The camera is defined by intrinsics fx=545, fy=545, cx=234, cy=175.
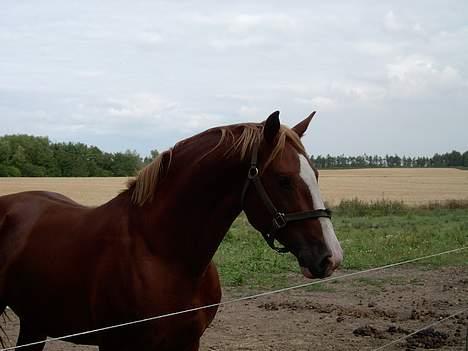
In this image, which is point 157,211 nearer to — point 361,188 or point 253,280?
point 253,280

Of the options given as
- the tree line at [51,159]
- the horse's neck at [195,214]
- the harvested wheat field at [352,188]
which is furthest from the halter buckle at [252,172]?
the tree line at [51,159]

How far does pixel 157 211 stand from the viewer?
3199 millimetres

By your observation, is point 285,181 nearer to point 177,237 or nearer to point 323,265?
point 323,265

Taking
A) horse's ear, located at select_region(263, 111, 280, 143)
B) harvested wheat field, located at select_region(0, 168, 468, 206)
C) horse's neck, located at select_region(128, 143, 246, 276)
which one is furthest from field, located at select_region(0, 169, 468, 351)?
harvested wheat field, located at select_region(0, 168, 468, 206)

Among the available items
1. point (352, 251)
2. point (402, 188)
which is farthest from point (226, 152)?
point (402, 188)

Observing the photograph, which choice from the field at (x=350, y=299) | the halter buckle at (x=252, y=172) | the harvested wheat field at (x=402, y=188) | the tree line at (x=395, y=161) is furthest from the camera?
the tree line at (x=395, y=161)

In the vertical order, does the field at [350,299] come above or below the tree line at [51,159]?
below

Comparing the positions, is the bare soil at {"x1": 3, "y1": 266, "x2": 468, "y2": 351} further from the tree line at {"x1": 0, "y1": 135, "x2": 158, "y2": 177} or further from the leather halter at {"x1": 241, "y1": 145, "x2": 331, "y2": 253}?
the tree line at {"x1": 0, "y1": 135, "x2": 158, "y2": 177}

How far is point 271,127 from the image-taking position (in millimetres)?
2877

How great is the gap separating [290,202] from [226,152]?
19.7 inches

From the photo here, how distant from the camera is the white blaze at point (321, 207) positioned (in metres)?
2.68

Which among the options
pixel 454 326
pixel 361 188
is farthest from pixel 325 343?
pixel 361 188

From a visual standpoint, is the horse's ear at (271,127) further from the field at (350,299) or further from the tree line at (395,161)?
the tree line at (395,161)

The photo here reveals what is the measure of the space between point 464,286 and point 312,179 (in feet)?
26.7
